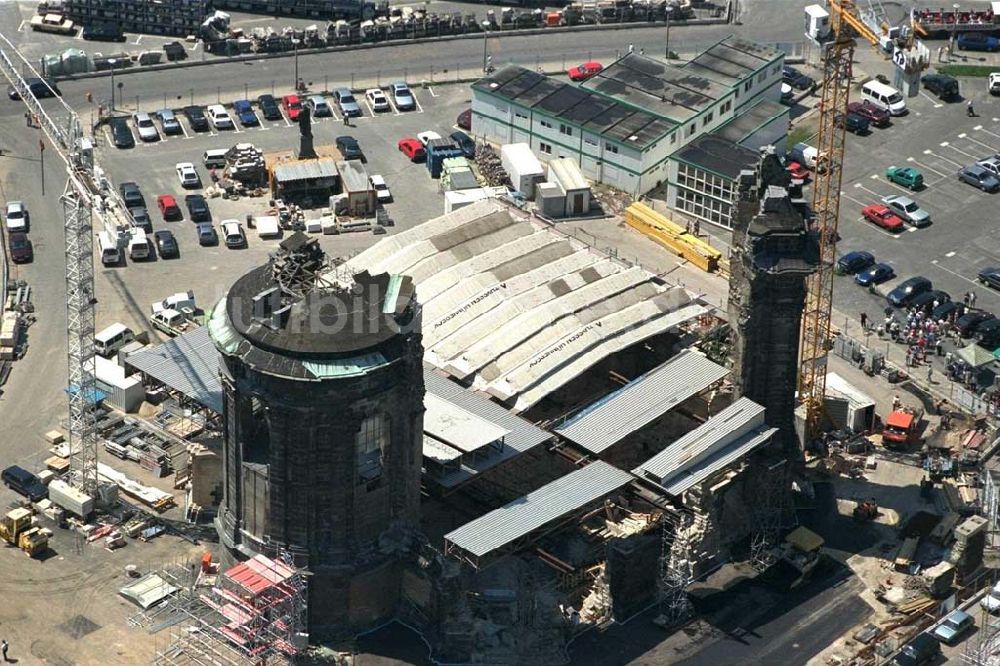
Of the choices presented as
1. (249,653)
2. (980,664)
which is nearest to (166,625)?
(249,653)

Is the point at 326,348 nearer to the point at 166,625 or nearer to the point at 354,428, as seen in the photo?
the point at 354,428

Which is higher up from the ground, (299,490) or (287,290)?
(287,290)

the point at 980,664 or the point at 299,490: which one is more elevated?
the point at 299,490

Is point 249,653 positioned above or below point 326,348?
below

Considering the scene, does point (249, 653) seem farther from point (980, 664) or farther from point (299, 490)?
point (980, 664)

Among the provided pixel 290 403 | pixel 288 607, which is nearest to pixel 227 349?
pixel 290 403

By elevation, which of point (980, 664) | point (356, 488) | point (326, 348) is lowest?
point (980, 664)

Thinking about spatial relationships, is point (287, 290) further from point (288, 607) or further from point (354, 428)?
point (288, 607)

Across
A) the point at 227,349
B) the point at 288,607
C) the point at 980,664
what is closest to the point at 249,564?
the point at 288,607
